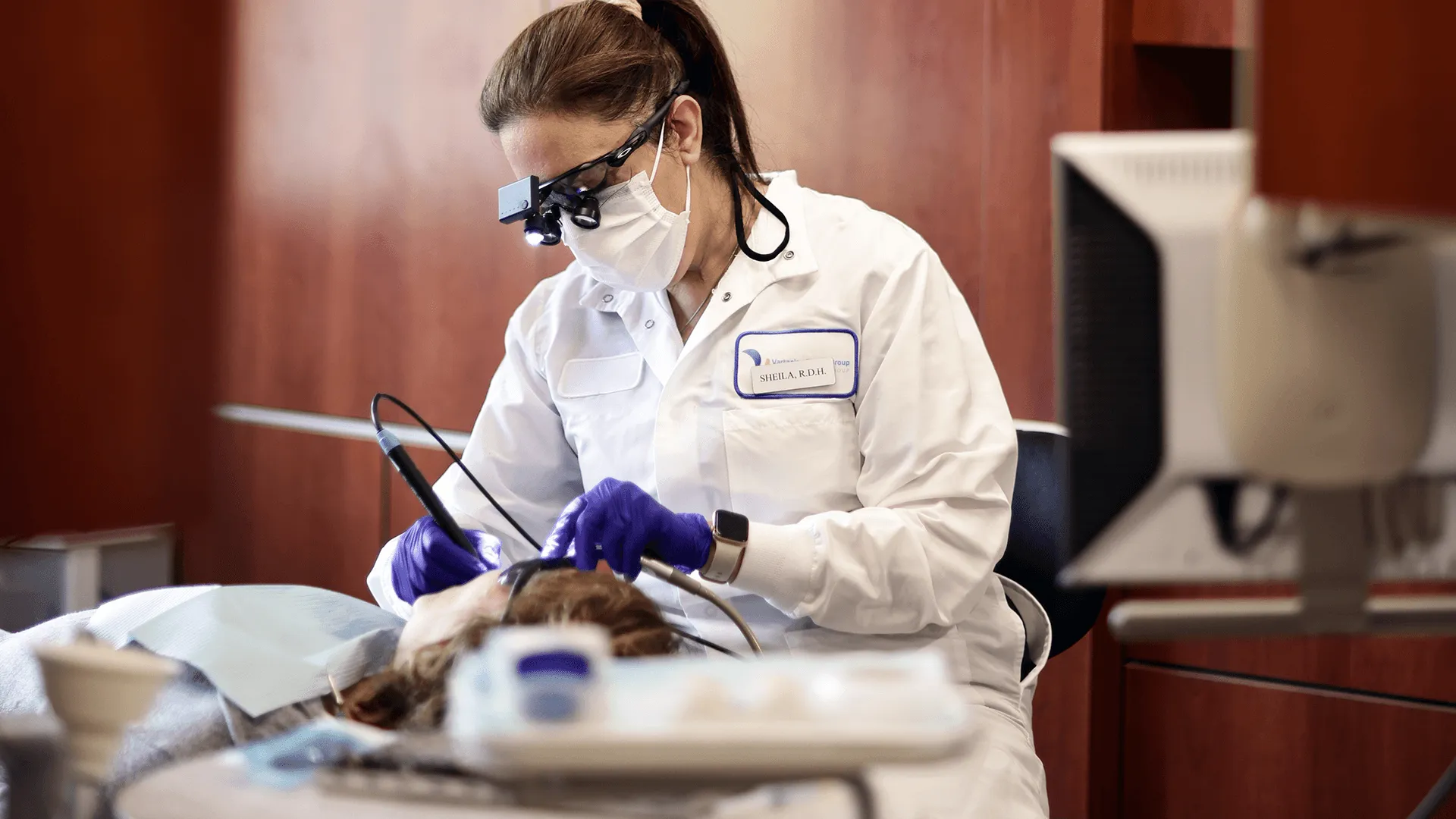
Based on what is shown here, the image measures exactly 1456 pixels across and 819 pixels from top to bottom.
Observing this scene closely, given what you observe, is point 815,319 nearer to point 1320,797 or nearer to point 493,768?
point 493,768

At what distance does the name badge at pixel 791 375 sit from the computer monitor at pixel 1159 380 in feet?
2.57

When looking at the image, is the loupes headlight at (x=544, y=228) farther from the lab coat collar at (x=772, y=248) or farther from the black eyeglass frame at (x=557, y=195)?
the lab coat collar at (x=772, y=248)

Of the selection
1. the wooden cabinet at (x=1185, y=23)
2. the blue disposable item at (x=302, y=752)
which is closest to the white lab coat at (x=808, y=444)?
the blue disposable item at (x=302, y=752)

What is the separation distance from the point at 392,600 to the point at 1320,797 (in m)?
1.49

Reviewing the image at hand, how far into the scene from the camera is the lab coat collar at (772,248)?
1.69 meters

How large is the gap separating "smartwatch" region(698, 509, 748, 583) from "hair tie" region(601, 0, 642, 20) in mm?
723

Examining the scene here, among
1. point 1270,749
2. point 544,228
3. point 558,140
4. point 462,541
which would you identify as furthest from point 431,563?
point 1270,749

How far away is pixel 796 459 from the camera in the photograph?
161 centimetres

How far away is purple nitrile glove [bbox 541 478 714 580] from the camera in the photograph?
1370 millimetres

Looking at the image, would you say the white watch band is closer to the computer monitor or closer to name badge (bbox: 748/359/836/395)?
name badge (bbox: 748/359/836/395)

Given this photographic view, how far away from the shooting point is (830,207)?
1.77m

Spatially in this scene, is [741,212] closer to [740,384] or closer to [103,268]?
[740,384]

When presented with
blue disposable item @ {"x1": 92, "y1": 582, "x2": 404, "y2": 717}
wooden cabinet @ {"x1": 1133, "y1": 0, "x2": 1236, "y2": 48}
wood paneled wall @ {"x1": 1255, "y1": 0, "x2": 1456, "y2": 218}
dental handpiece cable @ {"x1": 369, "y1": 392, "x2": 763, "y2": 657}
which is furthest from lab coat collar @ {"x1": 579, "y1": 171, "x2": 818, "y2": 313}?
wood paneled wall @ {"x1": 1255, "y1": 0, "x2": 1456, "y2": 218}

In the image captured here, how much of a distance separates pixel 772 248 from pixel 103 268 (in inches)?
34.5
